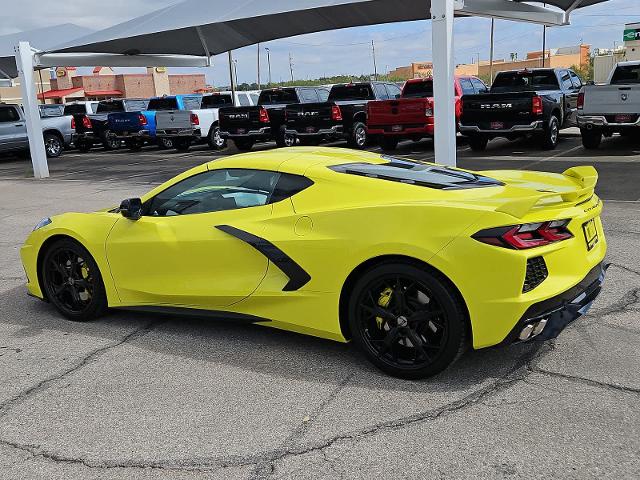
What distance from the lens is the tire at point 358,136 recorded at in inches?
715

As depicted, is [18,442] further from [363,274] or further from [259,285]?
[363,274]

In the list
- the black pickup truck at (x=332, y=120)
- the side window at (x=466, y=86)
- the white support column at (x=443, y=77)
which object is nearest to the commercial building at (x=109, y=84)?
the black pickup truck at (x=332, y=120)

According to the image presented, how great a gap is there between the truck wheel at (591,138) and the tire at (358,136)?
5794 mm

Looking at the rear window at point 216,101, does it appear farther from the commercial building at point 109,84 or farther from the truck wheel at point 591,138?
the commercial building at point 109,84

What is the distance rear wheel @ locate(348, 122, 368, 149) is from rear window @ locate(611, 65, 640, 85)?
21.4 ft

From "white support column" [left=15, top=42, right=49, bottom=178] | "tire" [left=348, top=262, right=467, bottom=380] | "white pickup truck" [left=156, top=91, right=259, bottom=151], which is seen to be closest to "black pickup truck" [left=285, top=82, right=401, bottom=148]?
"white pickup truck" [left=156, top=91, right=259, bottom=151]

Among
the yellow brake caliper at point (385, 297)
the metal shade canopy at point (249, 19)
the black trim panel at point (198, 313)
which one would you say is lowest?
the black trim panel at point (198, 313)

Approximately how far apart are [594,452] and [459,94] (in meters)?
15.8

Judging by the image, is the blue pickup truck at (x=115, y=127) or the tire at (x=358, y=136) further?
the blue pickup truck at (x=115, y=127)

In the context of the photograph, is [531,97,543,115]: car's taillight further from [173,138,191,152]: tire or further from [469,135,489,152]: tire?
[173,138,191,152]: tire

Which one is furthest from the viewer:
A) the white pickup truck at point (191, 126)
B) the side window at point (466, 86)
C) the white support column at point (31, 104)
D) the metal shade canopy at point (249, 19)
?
the white pickup truck at point (191, 126)

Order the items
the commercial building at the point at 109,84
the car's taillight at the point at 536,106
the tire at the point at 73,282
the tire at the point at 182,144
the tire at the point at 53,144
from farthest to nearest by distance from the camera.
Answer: the commercial building at the point at 109,84 → the tire at the point at 53,144 → the tire at the point at 182,144 → the car's taillight at the point at 536,106 → the tire at the point at 73,282

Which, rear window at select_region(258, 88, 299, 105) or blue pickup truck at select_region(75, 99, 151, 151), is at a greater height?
rear window at select_region(258, 88, 299, 105)

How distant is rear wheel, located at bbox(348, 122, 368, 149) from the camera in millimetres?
18156
